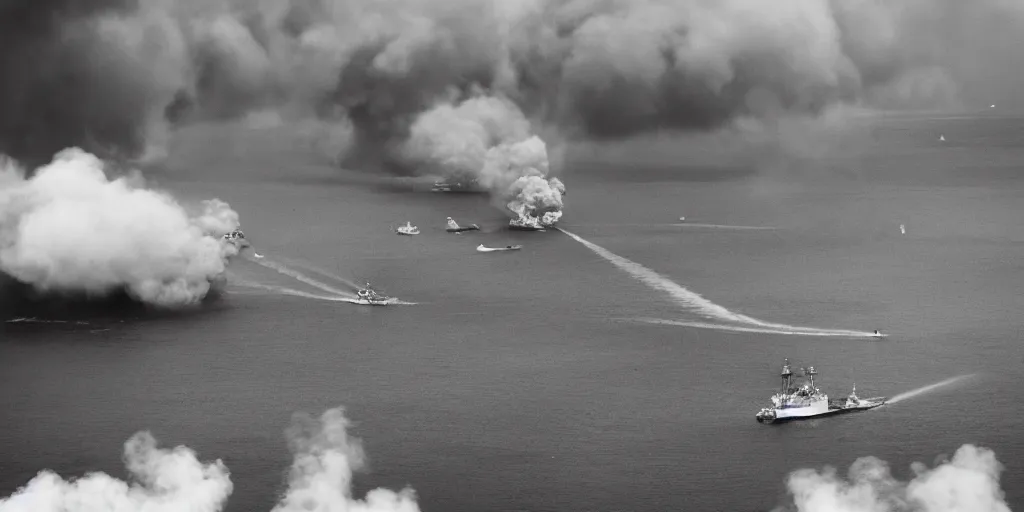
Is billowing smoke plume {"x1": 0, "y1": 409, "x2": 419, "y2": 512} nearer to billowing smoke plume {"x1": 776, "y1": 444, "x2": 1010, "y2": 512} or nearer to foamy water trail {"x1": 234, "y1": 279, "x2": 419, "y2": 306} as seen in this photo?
billowing smoke plume {"x1": 776, "y1": 444, "x2": 1010, "y2": 512}

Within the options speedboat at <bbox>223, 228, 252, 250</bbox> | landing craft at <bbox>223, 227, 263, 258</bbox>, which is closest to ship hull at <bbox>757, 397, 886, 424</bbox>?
landing craft at <bbox>223, 227, 263, 258</bbox>

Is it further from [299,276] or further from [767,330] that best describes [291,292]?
[767,330]

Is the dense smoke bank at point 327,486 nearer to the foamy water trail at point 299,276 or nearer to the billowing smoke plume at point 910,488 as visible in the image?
the billowing smoke plume at point 910,488

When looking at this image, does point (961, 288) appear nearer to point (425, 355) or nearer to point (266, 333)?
point (425, 355)

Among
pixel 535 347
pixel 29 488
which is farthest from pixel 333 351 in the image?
pixel 29 488

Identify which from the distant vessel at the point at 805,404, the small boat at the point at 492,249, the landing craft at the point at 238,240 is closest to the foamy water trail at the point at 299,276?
the landing craft at the point at 238,240

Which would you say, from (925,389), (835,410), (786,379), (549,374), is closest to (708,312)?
(549,374)
